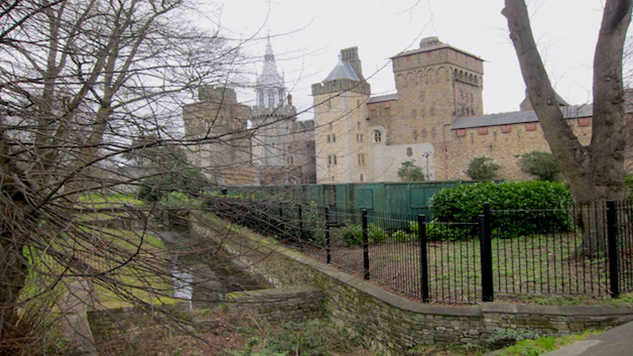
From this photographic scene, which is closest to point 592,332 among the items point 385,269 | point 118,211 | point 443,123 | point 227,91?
point 385,269

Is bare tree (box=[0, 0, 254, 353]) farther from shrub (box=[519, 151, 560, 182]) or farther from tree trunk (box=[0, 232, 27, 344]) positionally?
shrub (box=[519, 151, 560, 182])

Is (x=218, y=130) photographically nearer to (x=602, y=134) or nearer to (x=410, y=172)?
(x=602, y=134)

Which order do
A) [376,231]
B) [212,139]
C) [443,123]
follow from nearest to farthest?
[212,139], [376,231], [443,123]

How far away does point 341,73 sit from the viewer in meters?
46.7

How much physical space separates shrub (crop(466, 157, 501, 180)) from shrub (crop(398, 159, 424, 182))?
16.8 ft

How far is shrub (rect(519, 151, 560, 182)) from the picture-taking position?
99.4ft

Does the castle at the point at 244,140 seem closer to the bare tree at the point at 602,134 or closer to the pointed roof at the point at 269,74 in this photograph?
the pointed roof at the point at 269,74

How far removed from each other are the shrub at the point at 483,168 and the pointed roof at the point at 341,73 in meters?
15.8

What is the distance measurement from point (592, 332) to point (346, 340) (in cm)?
349

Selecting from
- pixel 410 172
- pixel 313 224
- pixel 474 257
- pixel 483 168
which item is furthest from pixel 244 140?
pixel 410 172

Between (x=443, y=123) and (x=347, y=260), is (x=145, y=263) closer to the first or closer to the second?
(x=347, y=260)

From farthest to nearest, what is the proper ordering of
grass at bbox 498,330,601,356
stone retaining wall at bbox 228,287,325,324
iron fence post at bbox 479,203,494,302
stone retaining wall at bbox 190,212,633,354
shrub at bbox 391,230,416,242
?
stone retaining wall at bbox 228,287,325,324, shrub at bbox 391,230,416,242, iron fence post at bbox 479,203,494,302, grass at bbox 498,330,601,356, stone retaining wall at bbox 190,212,633,354

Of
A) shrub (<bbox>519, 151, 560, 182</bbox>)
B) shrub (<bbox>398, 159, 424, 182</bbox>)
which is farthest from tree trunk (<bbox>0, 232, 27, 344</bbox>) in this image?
shrub (<bbox>398, 159, 424, 182</bbox>)

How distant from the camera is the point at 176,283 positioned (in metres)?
3.49
